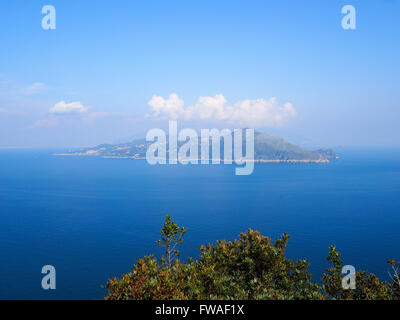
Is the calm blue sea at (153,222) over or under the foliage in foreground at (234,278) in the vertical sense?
under

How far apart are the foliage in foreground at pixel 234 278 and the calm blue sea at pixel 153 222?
3431 cm

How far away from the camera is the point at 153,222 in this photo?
283ft

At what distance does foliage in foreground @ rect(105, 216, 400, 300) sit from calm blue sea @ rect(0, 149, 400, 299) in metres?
34.3

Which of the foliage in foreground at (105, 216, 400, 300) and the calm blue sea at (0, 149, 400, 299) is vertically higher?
the foliage in foreground at (105, 216, 400, 300)

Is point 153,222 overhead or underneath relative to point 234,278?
underneath

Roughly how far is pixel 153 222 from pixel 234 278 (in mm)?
70853

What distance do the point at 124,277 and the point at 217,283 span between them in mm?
4955

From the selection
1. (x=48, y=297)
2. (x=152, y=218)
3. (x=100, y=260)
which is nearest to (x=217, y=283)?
(x=48, y=297)

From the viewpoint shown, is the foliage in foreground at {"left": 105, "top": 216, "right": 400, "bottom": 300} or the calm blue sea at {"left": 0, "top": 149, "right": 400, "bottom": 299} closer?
the foliage in foreground at {"left": 105, "top": 216, "right": 400, "bottom": 300}

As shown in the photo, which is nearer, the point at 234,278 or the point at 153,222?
the point at 234,278

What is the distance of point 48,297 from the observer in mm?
47938

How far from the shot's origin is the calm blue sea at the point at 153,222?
5753cm

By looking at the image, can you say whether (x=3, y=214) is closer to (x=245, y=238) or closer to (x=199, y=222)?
(x=199, y=222)

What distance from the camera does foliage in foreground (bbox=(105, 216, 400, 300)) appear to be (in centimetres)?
1287
